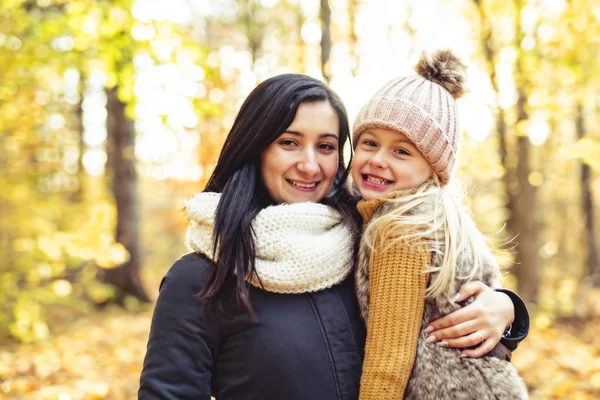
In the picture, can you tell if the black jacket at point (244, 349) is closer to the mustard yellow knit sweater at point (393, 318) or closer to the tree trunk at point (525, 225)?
the mustard yellow knit sweater at point (393, 318)

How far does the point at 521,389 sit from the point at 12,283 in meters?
6.08

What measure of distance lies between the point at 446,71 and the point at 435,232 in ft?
2.60

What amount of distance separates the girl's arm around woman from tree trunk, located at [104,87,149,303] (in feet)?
26.3

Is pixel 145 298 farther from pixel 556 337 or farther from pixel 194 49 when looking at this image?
pixel 556 337

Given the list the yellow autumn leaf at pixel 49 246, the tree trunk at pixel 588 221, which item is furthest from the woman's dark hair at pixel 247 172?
the tree trunk at pixel 588 221

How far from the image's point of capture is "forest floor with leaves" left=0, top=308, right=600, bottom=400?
A: 4938 mm

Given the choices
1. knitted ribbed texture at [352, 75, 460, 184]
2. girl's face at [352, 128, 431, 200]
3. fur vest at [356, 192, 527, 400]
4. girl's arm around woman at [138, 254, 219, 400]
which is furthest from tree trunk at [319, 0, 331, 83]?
girl's arm around woman at [138, 254, 219, 400]

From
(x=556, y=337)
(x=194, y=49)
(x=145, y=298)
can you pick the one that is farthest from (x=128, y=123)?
(x=556, y=337)

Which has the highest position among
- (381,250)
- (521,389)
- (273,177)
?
Answer: (273,177)

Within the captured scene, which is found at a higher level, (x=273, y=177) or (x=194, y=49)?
(x=194, y=49)

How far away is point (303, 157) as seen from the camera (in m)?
2.05

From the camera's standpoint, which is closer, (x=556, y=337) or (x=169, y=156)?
(x=556, y=337)

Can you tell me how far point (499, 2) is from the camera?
6.44 meters

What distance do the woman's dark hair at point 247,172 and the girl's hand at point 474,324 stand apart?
21.7 inches
